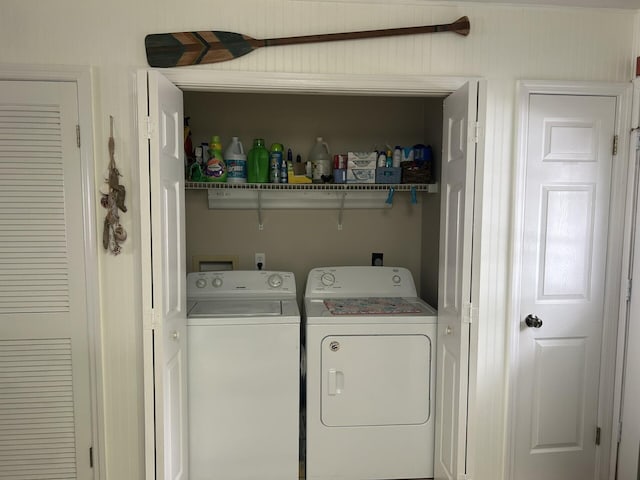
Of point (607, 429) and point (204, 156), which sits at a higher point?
point (204, 156)

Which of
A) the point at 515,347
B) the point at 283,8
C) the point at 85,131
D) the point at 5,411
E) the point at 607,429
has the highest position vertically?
the point at 283,8

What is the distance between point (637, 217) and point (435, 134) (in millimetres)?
1172

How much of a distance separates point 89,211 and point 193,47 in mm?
845

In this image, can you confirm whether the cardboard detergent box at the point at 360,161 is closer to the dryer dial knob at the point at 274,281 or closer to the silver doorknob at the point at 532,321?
the dryer dial knob at the point at 274,281

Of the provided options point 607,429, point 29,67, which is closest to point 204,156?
point 29,67

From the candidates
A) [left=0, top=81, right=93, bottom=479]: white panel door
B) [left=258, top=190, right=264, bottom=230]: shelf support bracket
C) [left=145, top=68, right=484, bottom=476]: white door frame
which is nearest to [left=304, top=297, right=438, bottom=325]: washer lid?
[left=145, top=68, right=484, bottom=476]: white door frame

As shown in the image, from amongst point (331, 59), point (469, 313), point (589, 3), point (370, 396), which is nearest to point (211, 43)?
point (331, 59)

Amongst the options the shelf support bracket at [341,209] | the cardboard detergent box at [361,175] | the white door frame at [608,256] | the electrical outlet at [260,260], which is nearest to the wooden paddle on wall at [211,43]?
the white door frame at [608,256]

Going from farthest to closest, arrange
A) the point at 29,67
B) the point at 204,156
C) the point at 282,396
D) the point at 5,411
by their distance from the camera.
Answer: the point at 204,156 < the point at 282,396 < the point at 5,411 < the point at 29,67

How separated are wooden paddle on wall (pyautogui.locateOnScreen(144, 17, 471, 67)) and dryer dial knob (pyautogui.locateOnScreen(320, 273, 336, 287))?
1.40 m

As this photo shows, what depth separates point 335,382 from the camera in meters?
2.20

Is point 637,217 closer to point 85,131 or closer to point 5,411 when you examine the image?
point 85,131

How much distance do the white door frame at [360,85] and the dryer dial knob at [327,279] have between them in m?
1.07

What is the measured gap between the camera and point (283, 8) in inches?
72.9
